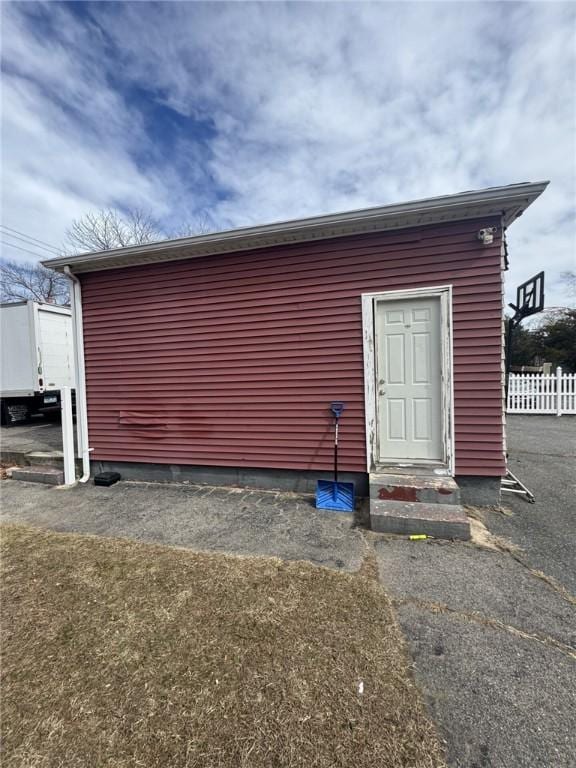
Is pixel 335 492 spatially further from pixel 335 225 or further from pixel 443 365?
pixel 335 225

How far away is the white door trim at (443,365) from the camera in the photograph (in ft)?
11.2

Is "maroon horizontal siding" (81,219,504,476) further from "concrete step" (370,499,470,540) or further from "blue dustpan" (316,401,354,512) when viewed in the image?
"concrete step" (370,499,470,540)

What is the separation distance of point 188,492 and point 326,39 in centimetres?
573

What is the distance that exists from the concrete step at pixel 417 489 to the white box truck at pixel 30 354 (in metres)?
7.52

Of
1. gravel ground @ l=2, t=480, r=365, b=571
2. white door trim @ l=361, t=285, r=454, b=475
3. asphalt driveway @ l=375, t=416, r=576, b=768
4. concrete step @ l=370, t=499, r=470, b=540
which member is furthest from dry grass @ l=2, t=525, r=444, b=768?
white door trim @ l=361, t=285, r=454, b=475

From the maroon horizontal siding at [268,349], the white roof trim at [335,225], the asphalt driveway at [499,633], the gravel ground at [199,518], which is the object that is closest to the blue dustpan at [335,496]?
the gravel ground at [199,518]

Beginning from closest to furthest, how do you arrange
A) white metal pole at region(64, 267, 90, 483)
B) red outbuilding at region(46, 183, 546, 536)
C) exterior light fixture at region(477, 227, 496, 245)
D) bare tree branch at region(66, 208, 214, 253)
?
exterior light fixture at region(477, 227, 496, 245)
red outbuilding at region(46, 183, 546, 536)
white metal pole at region(64, 267, 90, 483)
bare tree branch at region(66, 208, 214, 253)

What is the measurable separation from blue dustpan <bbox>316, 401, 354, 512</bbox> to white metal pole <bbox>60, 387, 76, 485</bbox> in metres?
3.45

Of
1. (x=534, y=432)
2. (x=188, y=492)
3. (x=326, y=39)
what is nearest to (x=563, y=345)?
(x=534, y=432)

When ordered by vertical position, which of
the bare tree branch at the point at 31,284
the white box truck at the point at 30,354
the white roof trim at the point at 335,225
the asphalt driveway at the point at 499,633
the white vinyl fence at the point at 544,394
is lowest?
the asphalt driveway at the point at 499,633

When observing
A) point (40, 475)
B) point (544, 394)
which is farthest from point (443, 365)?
point (544, 394)

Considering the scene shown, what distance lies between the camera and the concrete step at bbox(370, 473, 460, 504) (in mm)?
3107

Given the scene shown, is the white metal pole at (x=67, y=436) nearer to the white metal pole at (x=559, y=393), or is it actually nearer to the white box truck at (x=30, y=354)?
the white box truck at (x=30, y=354)

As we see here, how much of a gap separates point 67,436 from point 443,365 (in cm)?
483
